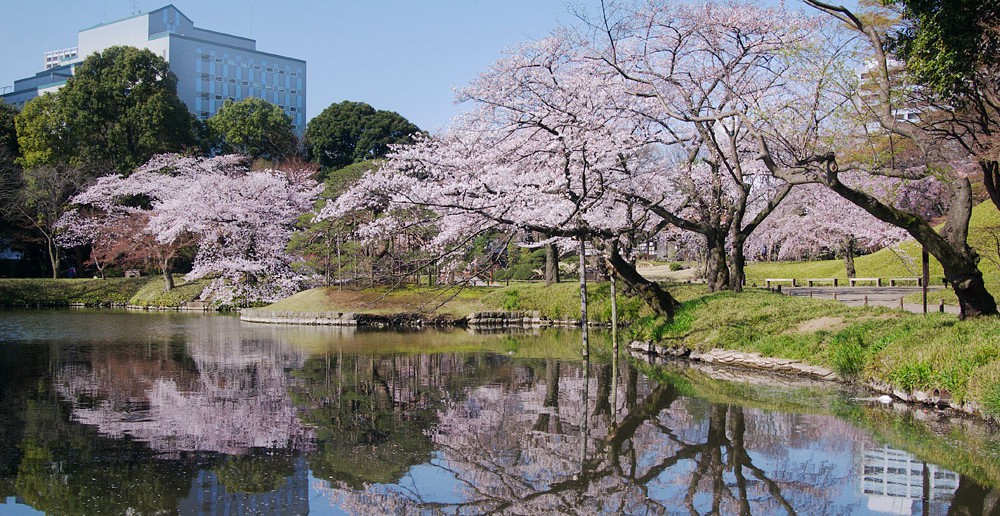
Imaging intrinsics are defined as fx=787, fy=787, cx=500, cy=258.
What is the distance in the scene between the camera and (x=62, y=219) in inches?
1409

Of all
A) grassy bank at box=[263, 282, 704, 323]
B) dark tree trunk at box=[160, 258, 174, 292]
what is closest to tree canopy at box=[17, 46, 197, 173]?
dark tree trunk at box=[160, 258, 174, 292]

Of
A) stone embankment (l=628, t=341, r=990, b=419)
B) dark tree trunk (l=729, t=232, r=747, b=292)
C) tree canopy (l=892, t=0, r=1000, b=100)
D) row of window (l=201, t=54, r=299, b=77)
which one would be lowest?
stone embankment (l=628, t=341, r=990, b=419)

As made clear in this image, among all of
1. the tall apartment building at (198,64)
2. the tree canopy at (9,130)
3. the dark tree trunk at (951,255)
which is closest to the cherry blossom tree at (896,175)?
the dark tree trunk at (951,255)

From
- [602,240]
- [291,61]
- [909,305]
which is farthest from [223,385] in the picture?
[291,61]

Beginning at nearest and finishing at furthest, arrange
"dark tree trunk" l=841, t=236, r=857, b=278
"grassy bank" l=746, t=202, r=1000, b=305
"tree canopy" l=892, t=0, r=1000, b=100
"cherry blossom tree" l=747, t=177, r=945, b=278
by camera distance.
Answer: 1. "tree canopy" l=892, t=0, r=1000, b=100
2. "grassy bank" l=746, t=202, r=1000, b=305
3. "cherry blossom tree" l=747, t=177, r=945, b=278
4. "dark tree trunk" l=841, t=236, r=857, b=278

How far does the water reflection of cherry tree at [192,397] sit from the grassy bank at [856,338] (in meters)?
7.91

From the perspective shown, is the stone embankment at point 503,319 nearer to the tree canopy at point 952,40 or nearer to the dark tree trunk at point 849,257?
the dark tree trunk at point 849,257

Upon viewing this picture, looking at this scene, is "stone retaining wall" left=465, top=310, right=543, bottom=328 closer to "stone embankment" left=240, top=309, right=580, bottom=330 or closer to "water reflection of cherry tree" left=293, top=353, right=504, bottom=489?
"stone embankment" left=240, top=309, right=580, bottom=330

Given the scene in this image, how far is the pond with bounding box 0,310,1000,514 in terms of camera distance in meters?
6.88

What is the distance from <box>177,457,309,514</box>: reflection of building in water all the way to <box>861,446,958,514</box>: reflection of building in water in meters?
4.94

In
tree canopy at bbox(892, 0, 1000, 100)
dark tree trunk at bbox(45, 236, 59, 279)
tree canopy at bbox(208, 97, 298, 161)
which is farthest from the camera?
tree canopy at bbox(208, 97, 298, 161)

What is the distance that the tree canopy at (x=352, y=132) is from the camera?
1828 inches

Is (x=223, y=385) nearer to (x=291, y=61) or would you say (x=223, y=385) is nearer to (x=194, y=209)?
(x=194, y=209)

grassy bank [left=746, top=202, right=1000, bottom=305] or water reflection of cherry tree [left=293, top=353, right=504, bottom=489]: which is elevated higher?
grassy bank [left=746, top=202, right=1000, bottom=305]
